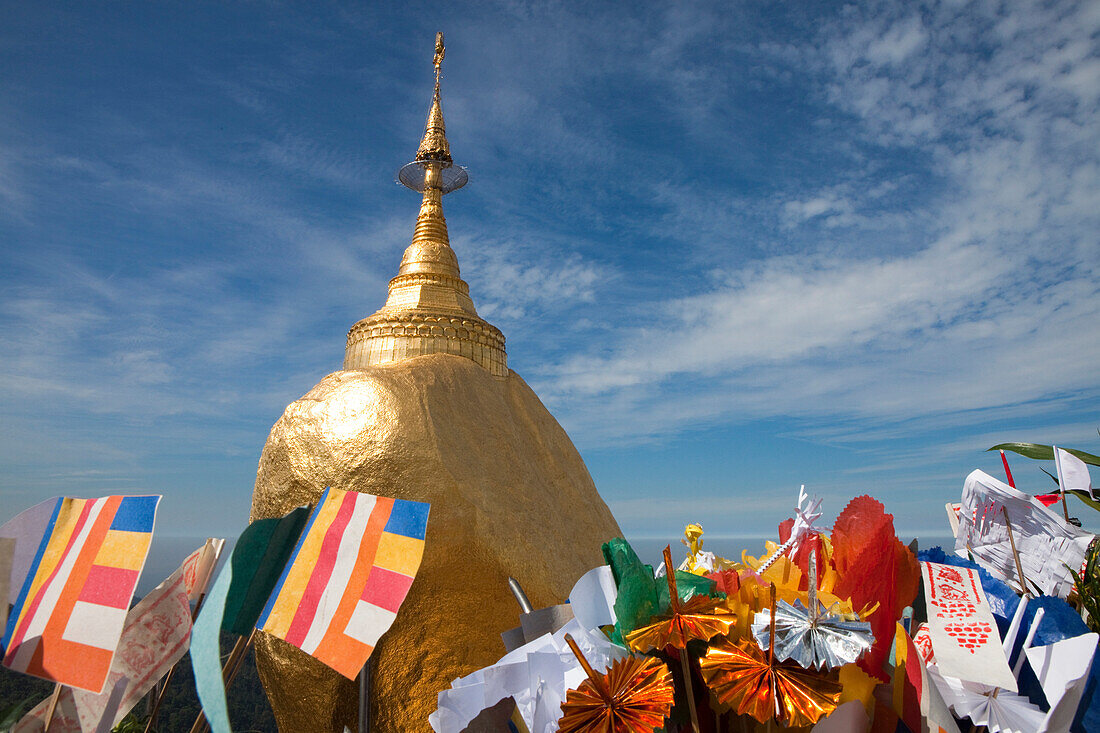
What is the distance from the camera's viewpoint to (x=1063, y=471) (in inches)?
96.1

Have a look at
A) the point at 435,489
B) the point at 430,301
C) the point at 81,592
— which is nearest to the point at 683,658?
the point at 81,592

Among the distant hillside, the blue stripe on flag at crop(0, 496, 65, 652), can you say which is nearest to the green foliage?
the blue stripe on flag at crop(0, 496, 65, 652)

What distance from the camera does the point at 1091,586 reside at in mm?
2041

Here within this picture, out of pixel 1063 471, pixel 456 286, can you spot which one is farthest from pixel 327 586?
pixel 456 286

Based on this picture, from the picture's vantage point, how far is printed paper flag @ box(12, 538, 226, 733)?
103 inches

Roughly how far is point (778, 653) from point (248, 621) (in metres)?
2.19

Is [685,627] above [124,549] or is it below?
below

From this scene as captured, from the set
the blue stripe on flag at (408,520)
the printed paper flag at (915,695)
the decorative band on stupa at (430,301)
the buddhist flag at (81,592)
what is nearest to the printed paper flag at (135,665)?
the buddhist flag at (81,592)

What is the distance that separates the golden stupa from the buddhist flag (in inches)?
117

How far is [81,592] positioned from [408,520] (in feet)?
3.93

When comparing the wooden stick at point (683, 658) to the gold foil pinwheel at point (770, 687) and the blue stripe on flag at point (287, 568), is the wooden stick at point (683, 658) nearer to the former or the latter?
the gold foil pinwheel at point (770, 687)

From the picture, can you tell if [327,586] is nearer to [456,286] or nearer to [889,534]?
[889,534]

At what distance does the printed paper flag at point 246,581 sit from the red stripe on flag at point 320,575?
0.78ft

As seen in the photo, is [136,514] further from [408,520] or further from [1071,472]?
[1071,472]
